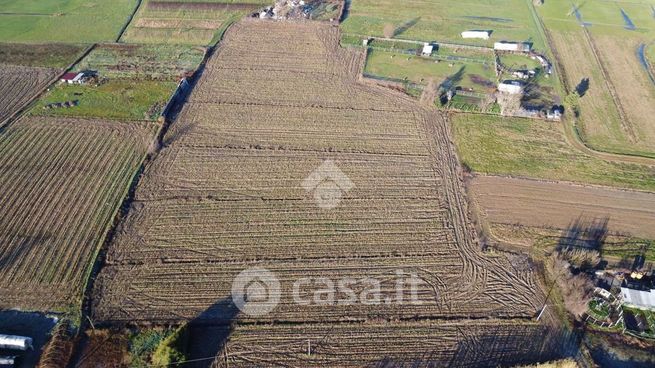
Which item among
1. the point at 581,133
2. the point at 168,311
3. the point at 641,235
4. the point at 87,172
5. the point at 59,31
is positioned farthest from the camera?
the point at 59,31

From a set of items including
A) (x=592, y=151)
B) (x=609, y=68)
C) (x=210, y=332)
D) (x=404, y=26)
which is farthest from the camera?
(x=404, y=26)

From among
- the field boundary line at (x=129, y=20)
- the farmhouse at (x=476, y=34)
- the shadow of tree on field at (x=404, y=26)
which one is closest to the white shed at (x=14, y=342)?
the field boundary line at (x=129, y=20)

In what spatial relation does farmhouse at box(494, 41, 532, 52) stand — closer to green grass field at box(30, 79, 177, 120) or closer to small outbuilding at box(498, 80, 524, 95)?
small outbuilding at box(498, 80, 524, 95)

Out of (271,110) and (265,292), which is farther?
(271,110)

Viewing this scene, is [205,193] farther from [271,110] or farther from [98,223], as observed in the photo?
[271,110]

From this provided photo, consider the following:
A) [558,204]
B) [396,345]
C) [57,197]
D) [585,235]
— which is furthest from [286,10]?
[396,345]

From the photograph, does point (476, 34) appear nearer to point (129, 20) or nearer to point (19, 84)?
point (129, 20)

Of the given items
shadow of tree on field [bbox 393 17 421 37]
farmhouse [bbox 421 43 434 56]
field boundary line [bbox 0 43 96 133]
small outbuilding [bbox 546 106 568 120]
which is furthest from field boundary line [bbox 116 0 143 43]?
small outbuilding [bbox 546 106 568 120]

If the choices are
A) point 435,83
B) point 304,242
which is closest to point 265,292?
point 304,242
